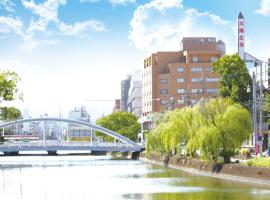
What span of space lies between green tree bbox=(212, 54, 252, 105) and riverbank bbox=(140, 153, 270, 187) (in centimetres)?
876

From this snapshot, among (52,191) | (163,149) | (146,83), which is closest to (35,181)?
(52,191)

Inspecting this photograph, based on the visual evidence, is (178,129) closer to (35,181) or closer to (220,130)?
(220,130)

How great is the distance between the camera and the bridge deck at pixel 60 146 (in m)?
88.7

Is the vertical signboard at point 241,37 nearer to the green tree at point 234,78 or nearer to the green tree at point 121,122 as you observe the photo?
the green tree at point 234,78

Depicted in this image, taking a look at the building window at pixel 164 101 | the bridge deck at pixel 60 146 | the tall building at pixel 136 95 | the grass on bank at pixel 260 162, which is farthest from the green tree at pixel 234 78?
the tall building at pixel 136 95

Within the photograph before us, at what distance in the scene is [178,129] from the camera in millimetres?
58750

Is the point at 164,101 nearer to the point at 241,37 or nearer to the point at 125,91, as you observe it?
the point at 241,37

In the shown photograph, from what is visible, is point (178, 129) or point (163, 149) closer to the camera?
point (178, 129)

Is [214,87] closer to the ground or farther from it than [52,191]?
farther from it

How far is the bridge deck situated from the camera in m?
88.7

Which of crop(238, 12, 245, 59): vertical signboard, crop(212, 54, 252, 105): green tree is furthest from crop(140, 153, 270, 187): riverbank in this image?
crop(238, 12, 245, 59): vertical signboard

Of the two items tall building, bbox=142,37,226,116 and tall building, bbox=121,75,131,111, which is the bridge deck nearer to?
tall building, bbox=142,37,226,116

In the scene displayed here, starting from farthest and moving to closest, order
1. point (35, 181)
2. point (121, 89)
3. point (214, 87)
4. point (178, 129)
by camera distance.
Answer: point (121, 89) < point (214, 87) < point (178, 129) < point (35, 181)

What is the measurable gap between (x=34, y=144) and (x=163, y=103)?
33531 mm
